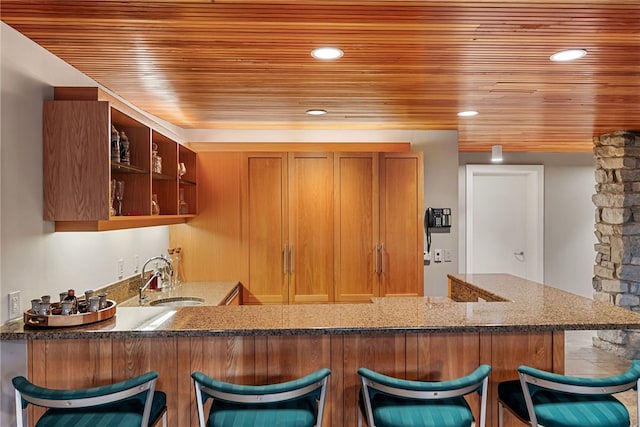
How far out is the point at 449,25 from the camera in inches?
73.8

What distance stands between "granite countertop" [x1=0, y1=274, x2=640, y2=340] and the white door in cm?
374

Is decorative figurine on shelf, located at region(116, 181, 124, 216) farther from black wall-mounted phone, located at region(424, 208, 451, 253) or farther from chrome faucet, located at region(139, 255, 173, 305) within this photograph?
black wall-mounted phone, located at region(424, 208, 451, 253)

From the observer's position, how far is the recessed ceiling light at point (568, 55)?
215 centimetres

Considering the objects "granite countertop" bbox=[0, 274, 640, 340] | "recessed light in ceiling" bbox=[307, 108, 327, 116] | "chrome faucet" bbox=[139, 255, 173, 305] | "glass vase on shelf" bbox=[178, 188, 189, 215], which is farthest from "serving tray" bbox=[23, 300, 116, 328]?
"recessed light in ceiling" bbox=[307, 108, 327, 116]

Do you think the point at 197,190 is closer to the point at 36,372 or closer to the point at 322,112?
the point at 322,112

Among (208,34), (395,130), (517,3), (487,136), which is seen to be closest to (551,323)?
(517,3)

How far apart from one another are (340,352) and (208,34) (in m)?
1.49

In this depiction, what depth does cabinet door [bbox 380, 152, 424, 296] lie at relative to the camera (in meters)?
3.96

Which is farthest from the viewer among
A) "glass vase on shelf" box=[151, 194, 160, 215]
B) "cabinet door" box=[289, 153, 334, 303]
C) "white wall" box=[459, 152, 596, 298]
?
"white wall" box=[459, 152, 596, 298]

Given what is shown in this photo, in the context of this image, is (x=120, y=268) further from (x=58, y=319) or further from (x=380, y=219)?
(x=380, y=219)

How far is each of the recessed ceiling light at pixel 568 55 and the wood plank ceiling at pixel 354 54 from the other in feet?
0.14

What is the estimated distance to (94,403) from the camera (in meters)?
1.62

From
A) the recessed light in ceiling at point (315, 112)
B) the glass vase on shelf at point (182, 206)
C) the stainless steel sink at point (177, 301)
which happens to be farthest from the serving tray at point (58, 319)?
the recessed light in ceiling at point (315, 112)

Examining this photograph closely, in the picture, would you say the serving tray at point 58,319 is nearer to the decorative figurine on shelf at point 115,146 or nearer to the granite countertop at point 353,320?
the granite countertop at point 353,320
